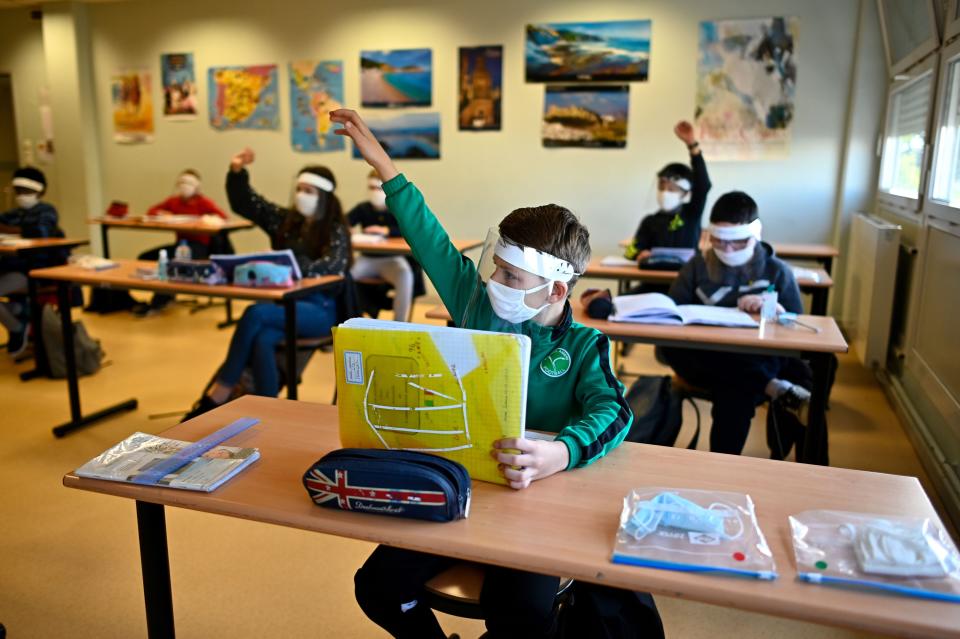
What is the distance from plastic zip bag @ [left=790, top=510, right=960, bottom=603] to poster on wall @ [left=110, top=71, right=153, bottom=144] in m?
7.54

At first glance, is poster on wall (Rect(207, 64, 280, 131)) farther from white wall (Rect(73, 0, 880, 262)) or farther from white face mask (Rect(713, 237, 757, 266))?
white face mask (Rect(713, 237, 757, 266))

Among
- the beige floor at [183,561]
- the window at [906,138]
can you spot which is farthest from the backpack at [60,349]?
the window at [906,138]

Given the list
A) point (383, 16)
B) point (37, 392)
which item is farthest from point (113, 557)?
point (383, 16)

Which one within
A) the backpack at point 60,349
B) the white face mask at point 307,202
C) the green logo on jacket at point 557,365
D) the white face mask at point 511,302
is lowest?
the backpack at point 60,349

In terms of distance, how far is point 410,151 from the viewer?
6406 mm

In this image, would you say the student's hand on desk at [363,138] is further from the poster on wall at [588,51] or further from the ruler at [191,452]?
the poster on wall at [588,51]

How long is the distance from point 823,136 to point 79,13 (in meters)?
6.90

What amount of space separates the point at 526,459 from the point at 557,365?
304mm

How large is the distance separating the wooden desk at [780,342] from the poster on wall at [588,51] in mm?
3727

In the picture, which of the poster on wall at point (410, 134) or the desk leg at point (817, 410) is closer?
the desk leg at point (817, 410)

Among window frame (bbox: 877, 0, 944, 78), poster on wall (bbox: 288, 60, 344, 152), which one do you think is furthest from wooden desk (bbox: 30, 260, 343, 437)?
poster on wall (bbox: 288, 60, 344, 152)

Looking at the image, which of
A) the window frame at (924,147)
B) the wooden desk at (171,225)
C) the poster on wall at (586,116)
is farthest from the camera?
the poster on wall at (586,116)

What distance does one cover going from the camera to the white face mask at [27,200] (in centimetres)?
492

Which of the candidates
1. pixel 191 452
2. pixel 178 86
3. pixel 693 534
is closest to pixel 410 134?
pixel 178 86
